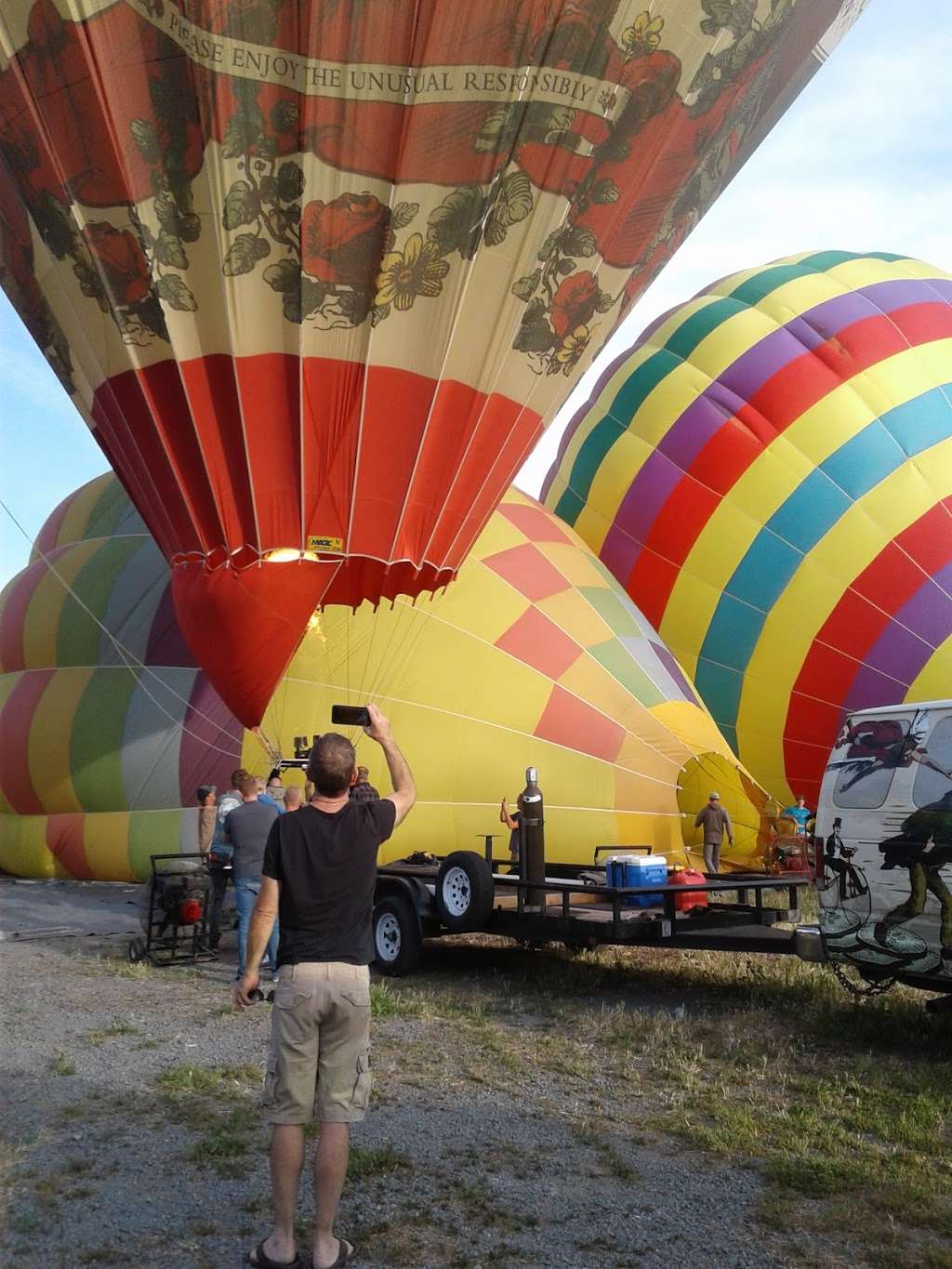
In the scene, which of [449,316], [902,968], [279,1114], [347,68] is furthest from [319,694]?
[279,1114]

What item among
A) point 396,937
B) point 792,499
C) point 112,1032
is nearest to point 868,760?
point 396,937

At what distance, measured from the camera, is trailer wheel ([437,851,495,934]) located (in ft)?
28.5

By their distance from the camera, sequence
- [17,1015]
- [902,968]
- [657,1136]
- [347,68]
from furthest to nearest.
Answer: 1. [347,68]
2. [17,1015]
3. [902,968]
4. [657,1136]

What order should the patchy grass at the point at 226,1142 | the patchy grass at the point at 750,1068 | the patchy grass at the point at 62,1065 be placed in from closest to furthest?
the patchy grass at the point at 750,1068, the patchy grass at the point at 226,1142, the patchy grass at the point at 62,1065

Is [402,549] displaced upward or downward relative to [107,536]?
downward

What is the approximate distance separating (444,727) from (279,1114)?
26.3ft

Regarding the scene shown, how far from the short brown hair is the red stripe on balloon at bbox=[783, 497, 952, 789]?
11.4 meters

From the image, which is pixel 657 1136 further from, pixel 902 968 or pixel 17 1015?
pixel 17 1015

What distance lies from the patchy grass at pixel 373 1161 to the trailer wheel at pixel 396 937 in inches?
166

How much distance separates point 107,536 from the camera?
15742 millimetres

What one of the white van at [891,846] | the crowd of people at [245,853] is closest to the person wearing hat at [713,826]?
the crowd of people at [245,853]

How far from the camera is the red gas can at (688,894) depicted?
8367mm

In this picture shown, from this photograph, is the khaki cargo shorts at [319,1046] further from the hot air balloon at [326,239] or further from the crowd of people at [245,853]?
the hot air balloon at [326,239]

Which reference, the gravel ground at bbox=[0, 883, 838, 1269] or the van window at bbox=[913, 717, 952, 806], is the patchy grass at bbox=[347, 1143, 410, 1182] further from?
the van window at bbox=[913, 717, 952, 806]
